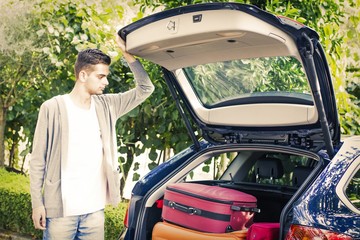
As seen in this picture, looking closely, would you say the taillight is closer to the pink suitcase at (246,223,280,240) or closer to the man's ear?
the pink suitcase at (246,223,280,240)

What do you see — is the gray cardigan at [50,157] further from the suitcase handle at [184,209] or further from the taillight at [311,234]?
the taillight at [311,234]

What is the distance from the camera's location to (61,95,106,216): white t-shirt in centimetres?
395

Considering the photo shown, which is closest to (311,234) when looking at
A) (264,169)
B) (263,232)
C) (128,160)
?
(263,232)

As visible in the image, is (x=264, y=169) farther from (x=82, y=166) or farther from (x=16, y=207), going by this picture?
(x=16, y=207)

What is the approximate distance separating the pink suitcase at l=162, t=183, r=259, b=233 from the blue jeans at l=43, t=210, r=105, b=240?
443 millimetres

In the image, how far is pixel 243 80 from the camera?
435 centimetres

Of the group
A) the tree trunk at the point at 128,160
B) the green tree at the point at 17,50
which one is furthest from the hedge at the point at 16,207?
the green tree at the point at 17,50

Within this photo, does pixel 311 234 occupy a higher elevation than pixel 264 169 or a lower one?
lower

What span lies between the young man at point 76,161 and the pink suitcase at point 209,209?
40cm

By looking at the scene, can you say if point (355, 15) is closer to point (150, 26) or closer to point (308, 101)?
point (308, 101)

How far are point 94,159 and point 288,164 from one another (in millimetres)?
1846

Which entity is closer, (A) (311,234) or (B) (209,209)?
(A) (311,234)

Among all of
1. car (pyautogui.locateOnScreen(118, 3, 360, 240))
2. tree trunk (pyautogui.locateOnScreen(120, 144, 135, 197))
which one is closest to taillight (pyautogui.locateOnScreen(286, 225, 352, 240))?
car (pyautogui.locateOnScreen(118, 3, 360, 240))

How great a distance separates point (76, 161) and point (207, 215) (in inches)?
32.0
